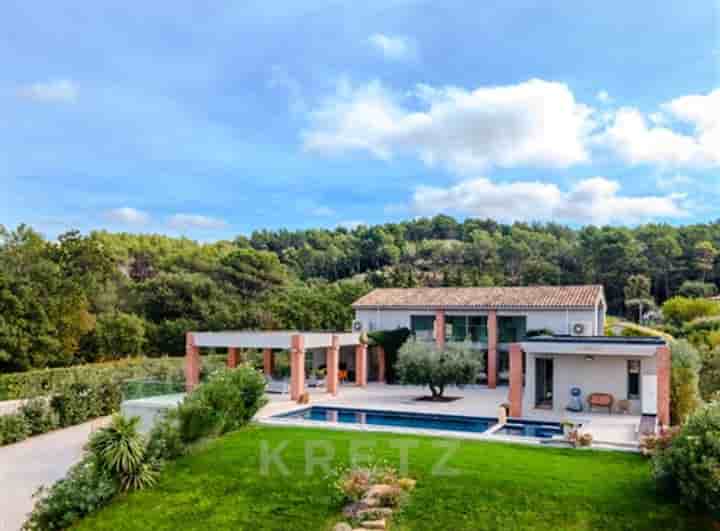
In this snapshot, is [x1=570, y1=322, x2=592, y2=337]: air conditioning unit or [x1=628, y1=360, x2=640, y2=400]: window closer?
[x1=628, y1=360, x2=640, y2=400]: window

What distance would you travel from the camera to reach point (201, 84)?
1005 inches

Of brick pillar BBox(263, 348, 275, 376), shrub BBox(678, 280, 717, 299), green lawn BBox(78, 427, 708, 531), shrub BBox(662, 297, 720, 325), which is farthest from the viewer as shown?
shrub BBox(678, 280, 717, 299)

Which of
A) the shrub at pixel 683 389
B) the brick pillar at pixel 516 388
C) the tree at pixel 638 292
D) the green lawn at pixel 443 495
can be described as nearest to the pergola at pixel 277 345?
the brick pillar at pixel 516 388

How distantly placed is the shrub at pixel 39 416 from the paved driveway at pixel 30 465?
0.99ft

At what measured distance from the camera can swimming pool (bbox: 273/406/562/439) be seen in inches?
857

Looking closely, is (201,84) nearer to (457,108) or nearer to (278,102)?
(278,102)

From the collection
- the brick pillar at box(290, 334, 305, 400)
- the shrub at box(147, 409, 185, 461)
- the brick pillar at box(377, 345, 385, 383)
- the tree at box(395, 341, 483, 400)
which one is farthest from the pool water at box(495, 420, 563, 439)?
the brick pillar at box(377, 345, 385, 383)

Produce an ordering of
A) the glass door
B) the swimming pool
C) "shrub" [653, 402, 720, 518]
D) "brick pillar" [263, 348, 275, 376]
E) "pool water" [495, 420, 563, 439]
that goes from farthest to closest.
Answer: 1. "brick pillar" [263, 348, 275, 376]
2. the glass door
3. the swimming pool
4. "pool water" [495, 420, 563, 439]
5. "shrub" [653, 402, 720, 518]

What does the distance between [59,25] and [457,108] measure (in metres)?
14.9

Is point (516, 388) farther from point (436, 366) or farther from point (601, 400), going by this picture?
point (436, 366)

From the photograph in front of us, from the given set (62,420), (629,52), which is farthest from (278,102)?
(62,420)

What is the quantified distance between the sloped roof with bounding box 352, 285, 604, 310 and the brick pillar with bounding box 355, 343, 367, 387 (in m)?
4.01

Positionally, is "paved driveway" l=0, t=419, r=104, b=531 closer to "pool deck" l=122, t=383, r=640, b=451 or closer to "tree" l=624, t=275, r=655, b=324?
"pool deck" l=122, t=383, r=640, b=451

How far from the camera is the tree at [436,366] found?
28469 millimetres
